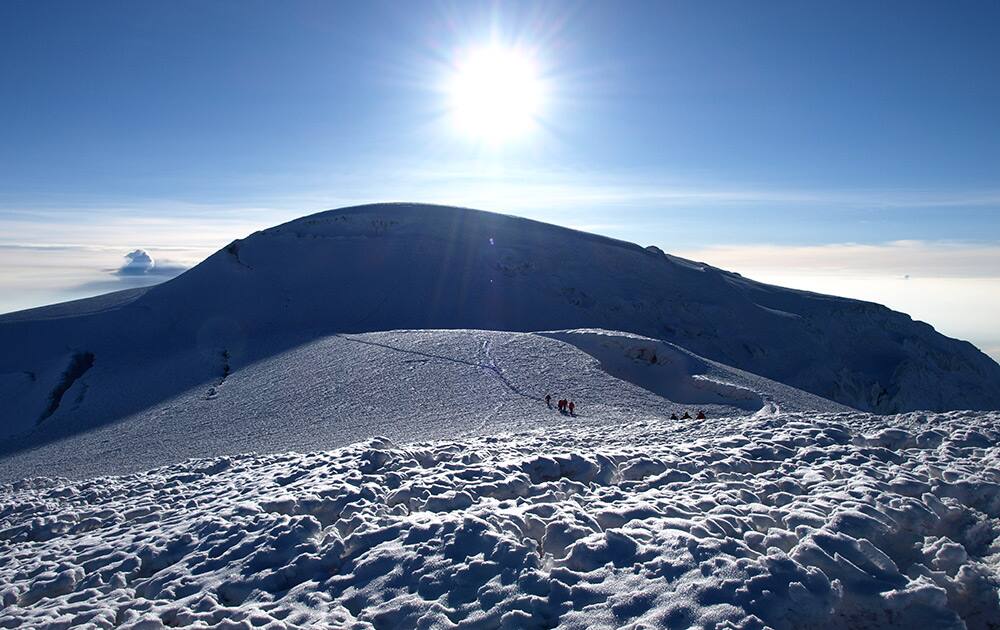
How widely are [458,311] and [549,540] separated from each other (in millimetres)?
26608

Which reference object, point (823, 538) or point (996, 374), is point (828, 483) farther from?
point (996, 374)

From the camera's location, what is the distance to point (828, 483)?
8.06 m

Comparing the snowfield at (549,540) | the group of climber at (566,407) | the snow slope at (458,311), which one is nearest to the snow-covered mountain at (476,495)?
the snowfield at (549,540)

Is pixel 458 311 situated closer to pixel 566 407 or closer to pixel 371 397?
pixel 371 397

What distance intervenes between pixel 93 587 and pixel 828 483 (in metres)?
8.11

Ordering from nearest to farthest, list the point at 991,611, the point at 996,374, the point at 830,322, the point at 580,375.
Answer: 1. the point at 991,611
2. the point at 580,375
3. the point at 996,374
4. the point at 830,322

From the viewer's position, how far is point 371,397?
17.5 metres

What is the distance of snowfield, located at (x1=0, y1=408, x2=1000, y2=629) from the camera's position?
580 cm

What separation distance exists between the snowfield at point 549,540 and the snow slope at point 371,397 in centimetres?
421

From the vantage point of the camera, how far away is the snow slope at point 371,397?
1454cm

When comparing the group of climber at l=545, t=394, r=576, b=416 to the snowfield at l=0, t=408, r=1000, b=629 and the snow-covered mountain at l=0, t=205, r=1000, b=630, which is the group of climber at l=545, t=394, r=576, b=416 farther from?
the snowfield at l=0, t=408, r=1000, b=629

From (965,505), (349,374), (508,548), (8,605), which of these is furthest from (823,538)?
(349,374)

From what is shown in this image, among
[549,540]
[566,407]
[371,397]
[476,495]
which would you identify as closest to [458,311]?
[371,397]

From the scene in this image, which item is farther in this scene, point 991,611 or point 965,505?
point 965,505
